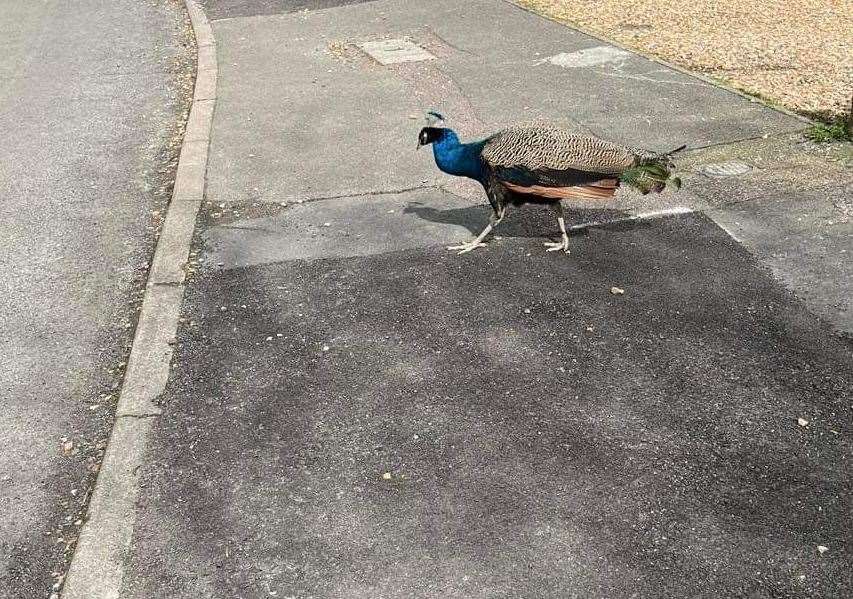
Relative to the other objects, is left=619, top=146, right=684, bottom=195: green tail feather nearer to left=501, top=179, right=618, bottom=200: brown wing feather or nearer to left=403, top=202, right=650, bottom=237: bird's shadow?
left=501, top=179, right=618, bottom=200: brown wing feather

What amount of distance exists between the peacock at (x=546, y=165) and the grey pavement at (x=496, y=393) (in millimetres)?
504

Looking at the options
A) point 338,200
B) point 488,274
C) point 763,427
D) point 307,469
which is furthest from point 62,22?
point 763,427

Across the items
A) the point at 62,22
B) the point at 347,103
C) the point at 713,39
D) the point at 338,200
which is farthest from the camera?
the point at 62,22

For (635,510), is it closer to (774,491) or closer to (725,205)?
(774,491)

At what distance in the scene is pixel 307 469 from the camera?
4.80 meters

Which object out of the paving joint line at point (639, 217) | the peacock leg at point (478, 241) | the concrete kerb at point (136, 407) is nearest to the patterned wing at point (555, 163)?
the peacock leg at point (478, 241)

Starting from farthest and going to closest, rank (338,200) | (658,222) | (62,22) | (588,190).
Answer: (62,22) < (338,200) < (658,222) < (588,190)

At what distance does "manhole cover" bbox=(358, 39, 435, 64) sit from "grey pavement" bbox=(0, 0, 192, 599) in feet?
8.41

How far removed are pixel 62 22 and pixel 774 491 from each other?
14.6 meters

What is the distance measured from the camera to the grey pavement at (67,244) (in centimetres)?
479

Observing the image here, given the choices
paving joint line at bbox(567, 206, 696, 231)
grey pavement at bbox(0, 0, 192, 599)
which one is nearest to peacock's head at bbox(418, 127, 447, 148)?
paving joint line at bbox(567, 206, 696, 231)

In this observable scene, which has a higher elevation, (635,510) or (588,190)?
(588,190)

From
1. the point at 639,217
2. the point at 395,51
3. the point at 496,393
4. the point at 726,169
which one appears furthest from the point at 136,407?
the point at 395,51

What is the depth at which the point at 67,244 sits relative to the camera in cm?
762
